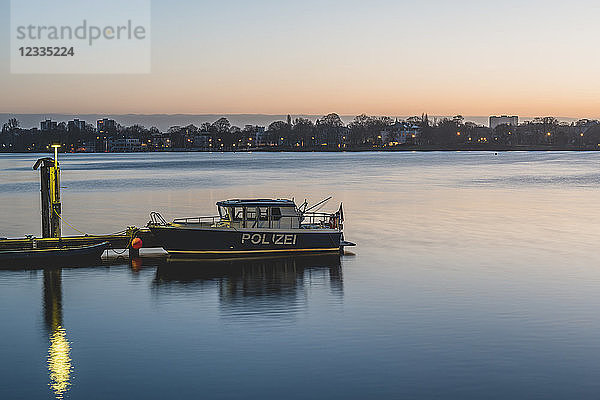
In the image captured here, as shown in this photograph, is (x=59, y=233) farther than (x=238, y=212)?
Yes

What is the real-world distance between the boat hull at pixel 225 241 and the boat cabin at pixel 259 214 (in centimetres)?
48

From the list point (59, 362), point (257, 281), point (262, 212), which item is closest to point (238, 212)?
point (262, 212)

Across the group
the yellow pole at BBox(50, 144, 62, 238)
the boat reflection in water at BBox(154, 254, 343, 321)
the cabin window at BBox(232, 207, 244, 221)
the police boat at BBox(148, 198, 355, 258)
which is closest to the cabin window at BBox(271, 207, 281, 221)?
the police boat at BBox(148, 198, 355, 258)

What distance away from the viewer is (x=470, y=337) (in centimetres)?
2481

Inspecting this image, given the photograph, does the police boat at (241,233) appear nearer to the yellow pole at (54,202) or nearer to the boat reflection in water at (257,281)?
the boat reflection in water at (257,281)

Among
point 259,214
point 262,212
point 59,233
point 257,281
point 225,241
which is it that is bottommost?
point 257,281

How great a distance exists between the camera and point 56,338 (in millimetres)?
25281

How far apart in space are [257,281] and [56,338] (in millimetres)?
11249

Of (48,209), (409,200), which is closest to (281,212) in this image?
(48,209)

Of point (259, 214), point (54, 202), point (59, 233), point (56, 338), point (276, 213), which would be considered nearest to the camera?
point (56, 338)

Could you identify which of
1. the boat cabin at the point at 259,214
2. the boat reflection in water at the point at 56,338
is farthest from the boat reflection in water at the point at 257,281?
the boat reflection in water at the point at 56,338

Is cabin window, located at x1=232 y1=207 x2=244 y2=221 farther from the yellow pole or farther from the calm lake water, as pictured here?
the yellow pole

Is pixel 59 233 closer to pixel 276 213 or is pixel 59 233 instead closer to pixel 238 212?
pixel 238 212

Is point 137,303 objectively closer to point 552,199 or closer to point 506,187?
point 552,199
